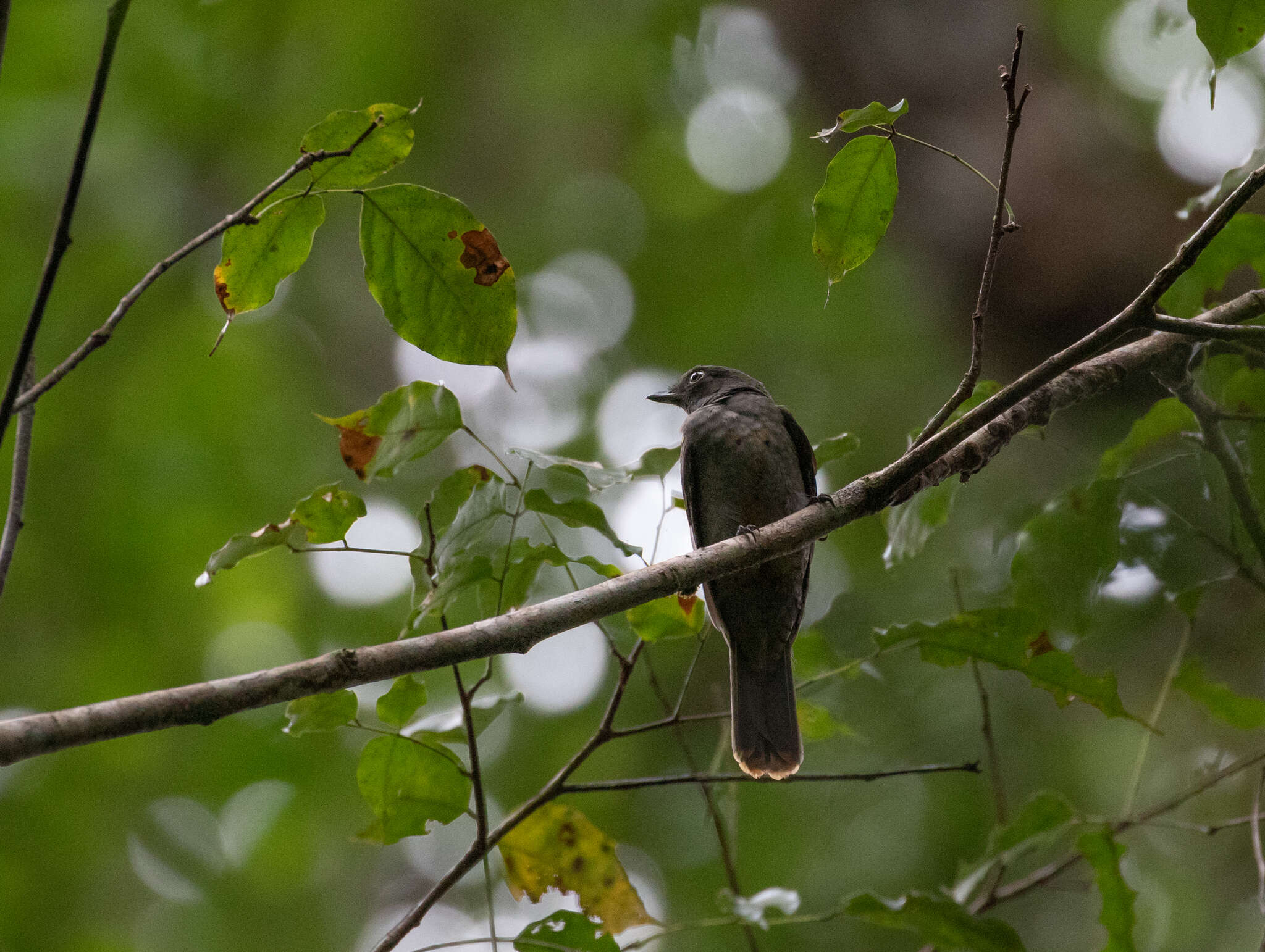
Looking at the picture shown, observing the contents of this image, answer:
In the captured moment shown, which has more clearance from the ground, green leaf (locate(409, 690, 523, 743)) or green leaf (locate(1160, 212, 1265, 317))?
green leaf (locate(1160, 212, 1265, 317))

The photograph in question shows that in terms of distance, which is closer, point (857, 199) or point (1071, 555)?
point (857, 199)

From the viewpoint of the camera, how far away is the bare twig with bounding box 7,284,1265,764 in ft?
4.94

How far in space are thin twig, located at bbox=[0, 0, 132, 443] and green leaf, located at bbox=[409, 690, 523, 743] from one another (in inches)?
50.1

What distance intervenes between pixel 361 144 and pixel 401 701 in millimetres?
1262

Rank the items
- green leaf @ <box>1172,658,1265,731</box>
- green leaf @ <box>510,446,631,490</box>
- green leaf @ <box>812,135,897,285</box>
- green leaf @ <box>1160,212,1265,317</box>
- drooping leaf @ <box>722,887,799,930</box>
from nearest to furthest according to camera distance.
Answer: green leaf @ <box>812,135,897,285</box> → green leaf @ <box>510,446,631,490</box> → drooping leaf @ <box>722,887,799,930</box> → green leaf @ <box>1160,212,1265,317</box> → green leaf @ <box>1172,658,1265,731</box>

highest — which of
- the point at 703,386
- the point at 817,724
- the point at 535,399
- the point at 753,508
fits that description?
the point at 535,399

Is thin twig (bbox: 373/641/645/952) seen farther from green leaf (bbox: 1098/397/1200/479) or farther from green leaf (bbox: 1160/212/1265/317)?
green leaf (bbox: 1160/212/1265/317)

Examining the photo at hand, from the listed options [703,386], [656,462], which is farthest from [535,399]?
[656,462]

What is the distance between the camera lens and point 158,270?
171cm

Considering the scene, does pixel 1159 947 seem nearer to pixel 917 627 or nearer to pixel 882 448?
pixel 882 448

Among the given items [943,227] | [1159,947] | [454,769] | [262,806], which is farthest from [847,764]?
[454,769]

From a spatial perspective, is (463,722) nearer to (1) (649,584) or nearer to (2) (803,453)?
(1) (649,584)

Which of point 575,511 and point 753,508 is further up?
point 753,508

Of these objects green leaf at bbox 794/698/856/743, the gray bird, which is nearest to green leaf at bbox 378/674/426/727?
green leaf at bbox 794/698/856/743
